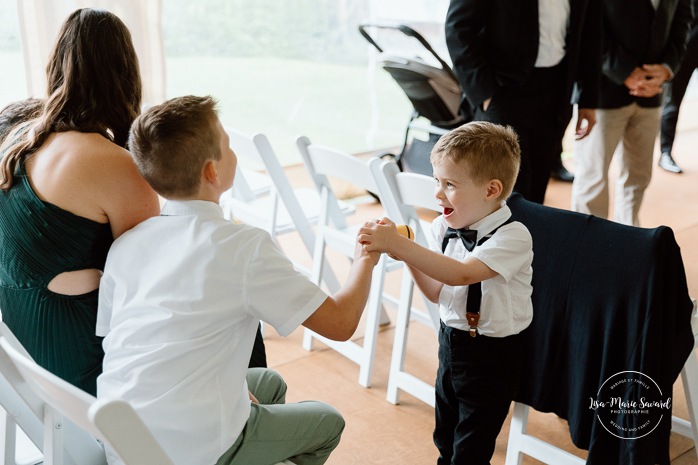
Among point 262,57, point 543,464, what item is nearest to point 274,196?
point 543,464

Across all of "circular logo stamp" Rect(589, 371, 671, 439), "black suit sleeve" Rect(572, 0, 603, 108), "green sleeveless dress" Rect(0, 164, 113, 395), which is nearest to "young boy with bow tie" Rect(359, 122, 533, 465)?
"circular logo stamp" Rect(589, 371, 671, 439)

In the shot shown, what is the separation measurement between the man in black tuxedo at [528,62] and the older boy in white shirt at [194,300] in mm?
1918

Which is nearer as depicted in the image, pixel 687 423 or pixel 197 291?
pixel 197 291

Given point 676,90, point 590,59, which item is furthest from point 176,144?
point 676,90

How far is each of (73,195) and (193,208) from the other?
314mm

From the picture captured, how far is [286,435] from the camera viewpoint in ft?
5.43

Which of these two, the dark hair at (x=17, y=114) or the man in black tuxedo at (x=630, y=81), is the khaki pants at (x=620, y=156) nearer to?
the man in black tuxedo at (x=630, y=81)

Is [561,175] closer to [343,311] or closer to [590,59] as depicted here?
[590,59]

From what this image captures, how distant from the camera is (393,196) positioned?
8.89 feet

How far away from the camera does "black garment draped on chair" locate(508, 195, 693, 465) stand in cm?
190

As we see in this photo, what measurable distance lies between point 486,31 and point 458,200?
1.68 metres

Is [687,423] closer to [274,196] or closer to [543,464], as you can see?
[543,464]

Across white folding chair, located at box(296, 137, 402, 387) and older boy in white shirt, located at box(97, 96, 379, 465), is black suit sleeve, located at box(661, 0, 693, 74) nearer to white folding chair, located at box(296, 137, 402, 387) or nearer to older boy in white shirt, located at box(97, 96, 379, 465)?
white folding chair, located at box(296, 137, 402, 387)

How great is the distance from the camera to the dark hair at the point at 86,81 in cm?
170
